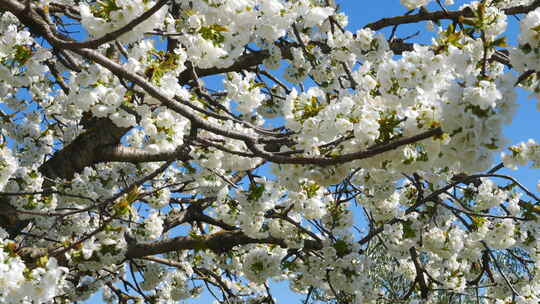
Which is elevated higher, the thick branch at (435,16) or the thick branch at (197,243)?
the thick branch at (435,16)

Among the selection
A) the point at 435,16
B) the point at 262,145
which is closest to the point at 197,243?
the point at 262,145

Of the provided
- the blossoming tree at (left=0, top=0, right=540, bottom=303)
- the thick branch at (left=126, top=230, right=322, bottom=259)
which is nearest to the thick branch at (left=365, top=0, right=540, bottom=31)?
the blossoming tree at (left=0, top=0, right=540, bottom=303)

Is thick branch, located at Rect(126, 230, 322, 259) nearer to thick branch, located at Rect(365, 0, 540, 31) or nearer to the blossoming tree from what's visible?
the blossoming tree

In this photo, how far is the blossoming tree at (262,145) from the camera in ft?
8.16

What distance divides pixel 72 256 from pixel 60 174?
1.66 meters

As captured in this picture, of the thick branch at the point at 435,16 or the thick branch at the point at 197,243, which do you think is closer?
the thick branch at the point at 435,16

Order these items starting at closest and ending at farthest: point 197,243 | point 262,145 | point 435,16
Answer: point 262,145 < point 435,16 < point 197,243

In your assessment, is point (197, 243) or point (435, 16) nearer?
point (435, 16)

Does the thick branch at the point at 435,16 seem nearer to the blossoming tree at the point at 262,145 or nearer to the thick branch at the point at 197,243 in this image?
the blossoming tree at the point at 262,145

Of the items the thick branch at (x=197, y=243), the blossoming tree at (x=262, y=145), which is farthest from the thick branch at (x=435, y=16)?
the thick branch at (x=197, y=243)

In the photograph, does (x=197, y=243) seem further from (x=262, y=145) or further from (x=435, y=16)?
(x=435, y=16)

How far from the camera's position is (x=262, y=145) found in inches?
134

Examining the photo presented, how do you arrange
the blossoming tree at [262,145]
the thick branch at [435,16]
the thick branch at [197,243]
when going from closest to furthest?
the blossoming tree at [262,145] → the thick branch at [435,16] → the thick branch at [197,243]

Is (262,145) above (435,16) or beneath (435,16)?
beneath
